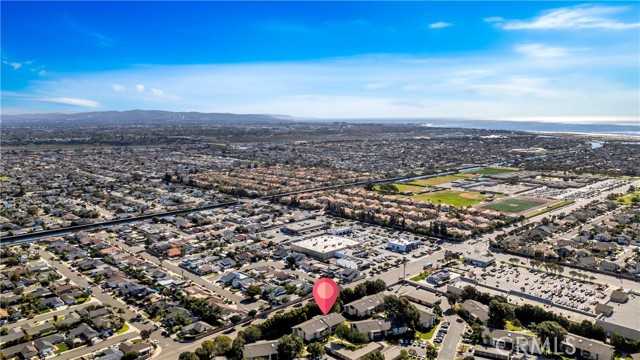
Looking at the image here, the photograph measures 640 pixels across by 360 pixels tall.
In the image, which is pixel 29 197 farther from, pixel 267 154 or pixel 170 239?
pixel 267 154

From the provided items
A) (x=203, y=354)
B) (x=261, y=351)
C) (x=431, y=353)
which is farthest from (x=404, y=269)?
(x=203, y=354)

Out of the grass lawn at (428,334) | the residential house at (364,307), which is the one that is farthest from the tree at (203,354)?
the grass lawn at (428,334)

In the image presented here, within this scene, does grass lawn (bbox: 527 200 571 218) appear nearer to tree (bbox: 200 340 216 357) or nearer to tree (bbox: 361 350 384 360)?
tree (bbox: 361 350 384 360)

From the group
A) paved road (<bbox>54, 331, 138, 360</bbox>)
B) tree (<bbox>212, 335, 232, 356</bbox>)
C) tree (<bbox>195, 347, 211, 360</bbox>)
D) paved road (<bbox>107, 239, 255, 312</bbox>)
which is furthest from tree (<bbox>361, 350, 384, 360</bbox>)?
paved road (<bbox>54, 331, 138, 360</bbox>)

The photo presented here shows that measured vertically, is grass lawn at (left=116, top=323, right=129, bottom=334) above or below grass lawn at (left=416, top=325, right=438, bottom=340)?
below

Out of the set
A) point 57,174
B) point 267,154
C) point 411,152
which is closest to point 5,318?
point 57,174

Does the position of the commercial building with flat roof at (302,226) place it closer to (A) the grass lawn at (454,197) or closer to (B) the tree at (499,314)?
(A) the grass lawn at (454,197)

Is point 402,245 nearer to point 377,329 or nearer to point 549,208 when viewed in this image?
point 377,329

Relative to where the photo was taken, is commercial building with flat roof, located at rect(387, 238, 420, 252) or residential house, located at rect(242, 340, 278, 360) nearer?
residential house, located at rect(242, 340, 278, 360)
